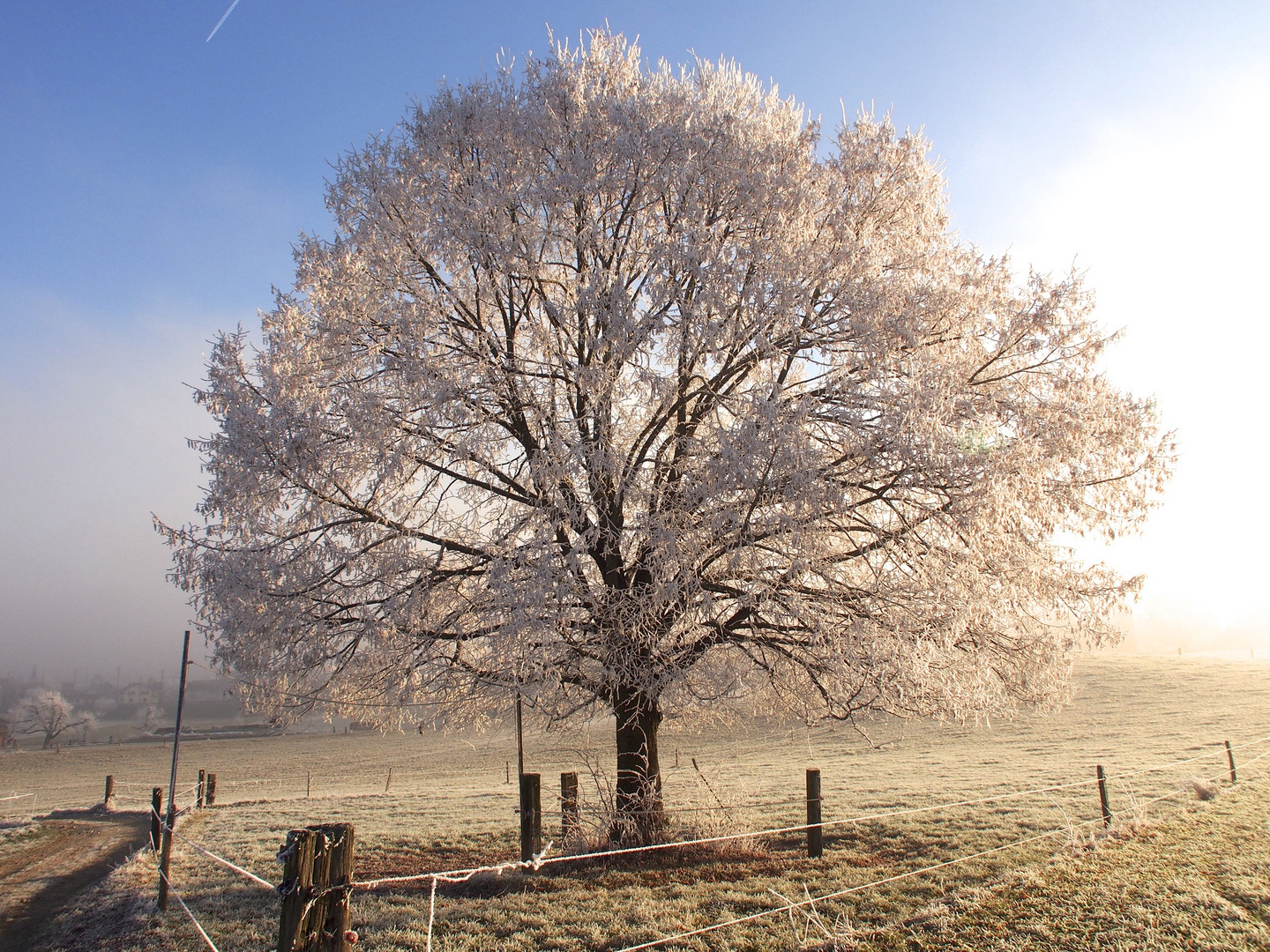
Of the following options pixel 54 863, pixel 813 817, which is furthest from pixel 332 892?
pixel 54 863

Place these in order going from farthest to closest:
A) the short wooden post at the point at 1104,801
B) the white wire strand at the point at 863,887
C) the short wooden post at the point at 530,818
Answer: the short wooden post at the point at 1104,801 → the short wooden post at the point at 530,818 → the white wire strand at the point at 863,887

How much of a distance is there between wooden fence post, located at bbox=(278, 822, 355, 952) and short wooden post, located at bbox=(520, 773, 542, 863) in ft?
17.2

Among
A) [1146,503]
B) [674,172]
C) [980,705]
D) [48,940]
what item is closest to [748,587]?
[980,705]

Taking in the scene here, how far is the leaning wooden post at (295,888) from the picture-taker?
329cm

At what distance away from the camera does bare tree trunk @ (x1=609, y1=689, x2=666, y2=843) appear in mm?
8570

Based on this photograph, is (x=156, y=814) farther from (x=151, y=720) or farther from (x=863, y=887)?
(x=151, y=720)

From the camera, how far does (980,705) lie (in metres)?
8.08

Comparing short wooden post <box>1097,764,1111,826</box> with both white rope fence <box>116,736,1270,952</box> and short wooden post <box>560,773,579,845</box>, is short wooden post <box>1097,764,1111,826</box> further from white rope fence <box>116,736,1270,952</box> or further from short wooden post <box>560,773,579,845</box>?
short wooden post <box>560,773,579,845</box>

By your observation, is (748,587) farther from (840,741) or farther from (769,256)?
(840,741)

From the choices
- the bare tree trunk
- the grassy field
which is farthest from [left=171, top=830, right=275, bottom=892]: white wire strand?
the bare tree trunk

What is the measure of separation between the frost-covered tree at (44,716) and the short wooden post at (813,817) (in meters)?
93.7

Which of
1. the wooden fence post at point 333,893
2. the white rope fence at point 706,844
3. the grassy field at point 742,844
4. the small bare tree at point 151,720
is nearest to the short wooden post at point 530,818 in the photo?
the white rope fence at point 706,844

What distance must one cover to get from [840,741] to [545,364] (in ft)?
93.5

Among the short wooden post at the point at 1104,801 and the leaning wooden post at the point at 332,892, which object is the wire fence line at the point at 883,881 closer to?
the short wooden post at the point at 1104,801
